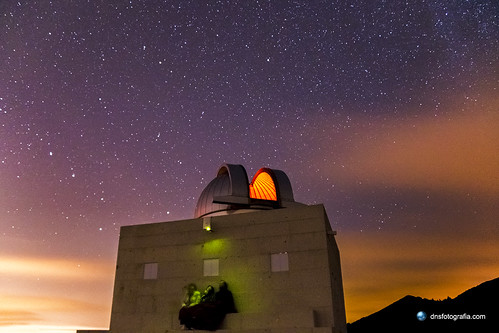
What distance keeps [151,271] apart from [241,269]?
4396 mm

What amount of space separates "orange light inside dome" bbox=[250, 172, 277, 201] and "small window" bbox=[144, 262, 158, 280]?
6126mm

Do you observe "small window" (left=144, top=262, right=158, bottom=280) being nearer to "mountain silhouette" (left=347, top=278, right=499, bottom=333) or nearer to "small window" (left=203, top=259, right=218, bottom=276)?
"small window" (left=203, top=259, right=218, bottom=276)

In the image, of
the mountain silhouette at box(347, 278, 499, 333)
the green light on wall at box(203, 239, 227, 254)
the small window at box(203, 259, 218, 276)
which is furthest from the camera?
the mountain silhouette at box(347, 278, 499, 333)

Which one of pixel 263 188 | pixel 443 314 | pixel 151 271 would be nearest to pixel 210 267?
pixel 151 271

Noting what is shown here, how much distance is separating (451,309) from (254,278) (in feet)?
242

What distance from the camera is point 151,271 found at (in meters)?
17.6

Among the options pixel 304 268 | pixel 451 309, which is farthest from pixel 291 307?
pixel 451 309

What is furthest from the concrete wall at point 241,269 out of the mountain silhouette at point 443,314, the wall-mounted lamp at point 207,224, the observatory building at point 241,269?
the mountain silhouette at point 443,314

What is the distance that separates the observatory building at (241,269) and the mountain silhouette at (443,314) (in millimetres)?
61435

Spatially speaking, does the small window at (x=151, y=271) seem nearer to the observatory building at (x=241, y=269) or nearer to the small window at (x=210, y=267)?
the observatory building at (x=241, y=269)

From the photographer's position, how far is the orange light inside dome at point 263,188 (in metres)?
20.7

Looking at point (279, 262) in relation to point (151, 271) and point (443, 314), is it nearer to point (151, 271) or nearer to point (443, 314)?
point (151, 271)

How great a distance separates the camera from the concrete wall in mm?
14961

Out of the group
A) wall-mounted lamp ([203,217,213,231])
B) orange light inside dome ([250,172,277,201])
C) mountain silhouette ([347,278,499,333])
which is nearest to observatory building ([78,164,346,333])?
wall-mounted lamp ([203,217,213,231])
